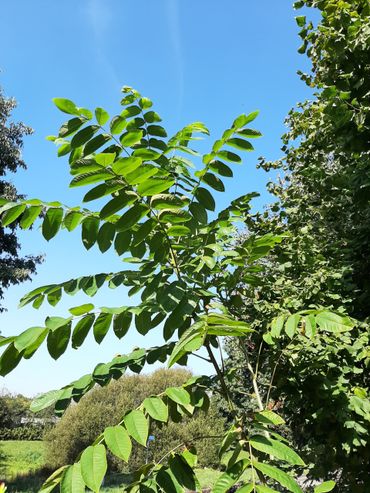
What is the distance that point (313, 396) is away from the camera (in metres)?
3.03

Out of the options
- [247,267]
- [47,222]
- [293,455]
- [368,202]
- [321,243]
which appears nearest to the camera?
[293,455]

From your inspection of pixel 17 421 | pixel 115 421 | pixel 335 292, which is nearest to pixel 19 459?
pixel 115 421

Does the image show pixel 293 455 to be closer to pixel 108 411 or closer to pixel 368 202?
pixel 368 202

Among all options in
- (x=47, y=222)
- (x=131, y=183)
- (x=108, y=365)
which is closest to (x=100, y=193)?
(x=131, y=183)

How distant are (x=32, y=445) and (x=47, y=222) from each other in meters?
35.9

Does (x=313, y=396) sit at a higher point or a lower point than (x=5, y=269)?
lower

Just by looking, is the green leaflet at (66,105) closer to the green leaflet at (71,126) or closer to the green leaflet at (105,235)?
the green leaflet at (71,126)

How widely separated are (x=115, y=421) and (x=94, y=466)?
21660 millimetres

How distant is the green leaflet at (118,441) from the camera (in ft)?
4.13

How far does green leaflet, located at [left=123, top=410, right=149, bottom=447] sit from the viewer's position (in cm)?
129

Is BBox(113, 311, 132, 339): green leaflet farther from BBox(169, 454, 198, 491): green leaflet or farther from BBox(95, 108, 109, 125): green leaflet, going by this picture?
BBox(95, 108, 109, 125): green leaflet

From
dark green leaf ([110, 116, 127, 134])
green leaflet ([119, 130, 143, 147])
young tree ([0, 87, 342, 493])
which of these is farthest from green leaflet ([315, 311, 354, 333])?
dark green leaf ([110, 116, 127, 134])

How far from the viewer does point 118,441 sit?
1296mm

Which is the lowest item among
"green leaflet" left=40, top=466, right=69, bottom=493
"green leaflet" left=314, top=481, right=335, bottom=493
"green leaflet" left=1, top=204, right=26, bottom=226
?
"green leaflet" left=314, top=481, right=335, bottom=493
